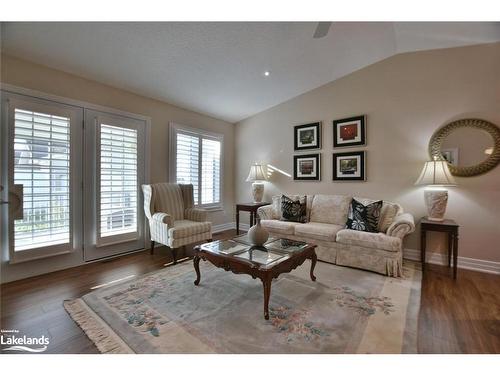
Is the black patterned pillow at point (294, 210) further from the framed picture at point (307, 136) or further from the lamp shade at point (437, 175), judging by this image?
the lamp shade at point (437, 175)

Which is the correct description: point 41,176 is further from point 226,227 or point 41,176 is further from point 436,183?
point 436,183

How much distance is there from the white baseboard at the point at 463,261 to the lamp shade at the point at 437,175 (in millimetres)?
1049

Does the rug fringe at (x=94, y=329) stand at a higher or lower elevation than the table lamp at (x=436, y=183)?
lower

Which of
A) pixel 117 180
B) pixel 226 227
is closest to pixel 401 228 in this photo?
pixel 226 227

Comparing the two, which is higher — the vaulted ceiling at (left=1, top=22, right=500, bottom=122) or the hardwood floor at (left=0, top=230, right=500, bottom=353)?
the vaulted ceiling at (left=1, top=22, right=500, bottom=122)

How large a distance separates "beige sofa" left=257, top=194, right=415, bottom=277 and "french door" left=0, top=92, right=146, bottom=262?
7.45 feet

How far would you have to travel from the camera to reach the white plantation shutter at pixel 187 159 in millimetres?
4312

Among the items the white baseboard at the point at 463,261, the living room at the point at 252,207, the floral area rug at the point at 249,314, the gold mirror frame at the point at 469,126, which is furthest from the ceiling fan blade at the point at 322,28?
the white baseboard at the point at 463,261

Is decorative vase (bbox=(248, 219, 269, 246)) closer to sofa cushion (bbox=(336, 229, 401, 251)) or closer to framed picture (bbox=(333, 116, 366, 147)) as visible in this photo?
sofa cushion (bbox=(336, 229, 401, 251))

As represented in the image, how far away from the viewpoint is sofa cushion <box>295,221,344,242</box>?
318 centimetres

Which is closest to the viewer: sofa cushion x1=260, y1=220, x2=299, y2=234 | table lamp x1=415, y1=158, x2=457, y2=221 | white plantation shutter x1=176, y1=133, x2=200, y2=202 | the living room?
the living room

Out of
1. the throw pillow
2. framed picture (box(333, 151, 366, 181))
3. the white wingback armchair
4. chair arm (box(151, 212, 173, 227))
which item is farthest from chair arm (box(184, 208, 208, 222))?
the throw pillow

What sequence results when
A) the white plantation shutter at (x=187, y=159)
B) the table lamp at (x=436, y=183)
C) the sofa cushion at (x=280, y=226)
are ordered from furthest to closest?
the white plantation shutter at (x=187, y=159) → the sofa cushion at (x=280, y=226) → the table lamp at (x=436, y=183)
